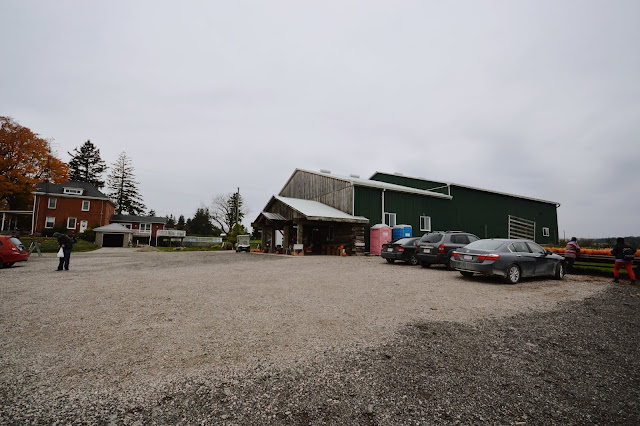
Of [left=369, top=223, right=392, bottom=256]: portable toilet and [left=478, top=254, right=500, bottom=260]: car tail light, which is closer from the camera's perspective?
[left=478, top=254, right=500, bottom=260]: car tail light

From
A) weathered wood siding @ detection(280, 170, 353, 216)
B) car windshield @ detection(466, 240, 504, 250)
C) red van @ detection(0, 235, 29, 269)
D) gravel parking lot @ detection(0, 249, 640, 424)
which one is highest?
weathered wood siding @ detection(280, 170, 353, 216)

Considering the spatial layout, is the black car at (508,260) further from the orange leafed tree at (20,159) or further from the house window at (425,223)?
the orange leafed tree at (20,159)

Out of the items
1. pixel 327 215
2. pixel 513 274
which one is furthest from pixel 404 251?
pixel 327 215

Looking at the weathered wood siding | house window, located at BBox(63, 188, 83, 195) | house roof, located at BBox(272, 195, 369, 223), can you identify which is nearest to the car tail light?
house roof, located at BBox(272, 195, 369, 223)

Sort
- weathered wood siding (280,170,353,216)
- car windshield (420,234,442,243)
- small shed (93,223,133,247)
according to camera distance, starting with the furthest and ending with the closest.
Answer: small shed (93,223,133,247) < weathered wood siding (280,170,353,216) < car windshield (420,234,442,243)

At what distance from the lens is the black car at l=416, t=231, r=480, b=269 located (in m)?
12.1

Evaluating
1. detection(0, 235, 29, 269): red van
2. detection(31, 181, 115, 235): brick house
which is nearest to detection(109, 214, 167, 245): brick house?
detection(31, 181, 115, 235): brick house

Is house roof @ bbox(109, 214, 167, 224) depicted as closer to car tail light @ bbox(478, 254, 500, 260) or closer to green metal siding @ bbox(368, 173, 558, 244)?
green metal siding @ bbox(368, 173, 558, 244)

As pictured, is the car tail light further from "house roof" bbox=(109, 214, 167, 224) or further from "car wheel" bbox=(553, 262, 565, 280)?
"house roof" bbox=(109, 214, 167, 224)

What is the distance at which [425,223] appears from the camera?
2445 centimetres

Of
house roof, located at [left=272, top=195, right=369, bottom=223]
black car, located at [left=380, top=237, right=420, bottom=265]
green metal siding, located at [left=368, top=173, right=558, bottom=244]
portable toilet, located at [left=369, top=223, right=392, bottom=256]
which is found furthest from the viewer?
green metal siding, located at [left=368, top=173, right=558, bottom=244]

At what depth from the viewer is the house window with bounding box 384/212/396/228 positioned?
73.6 feet

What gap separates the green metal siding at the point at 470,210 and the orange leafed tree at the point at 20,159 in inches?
1473

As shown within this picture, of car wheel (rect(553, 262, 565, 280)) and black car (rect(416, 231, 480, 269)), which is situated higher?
black car (rect(416, 231, 480, 269))
